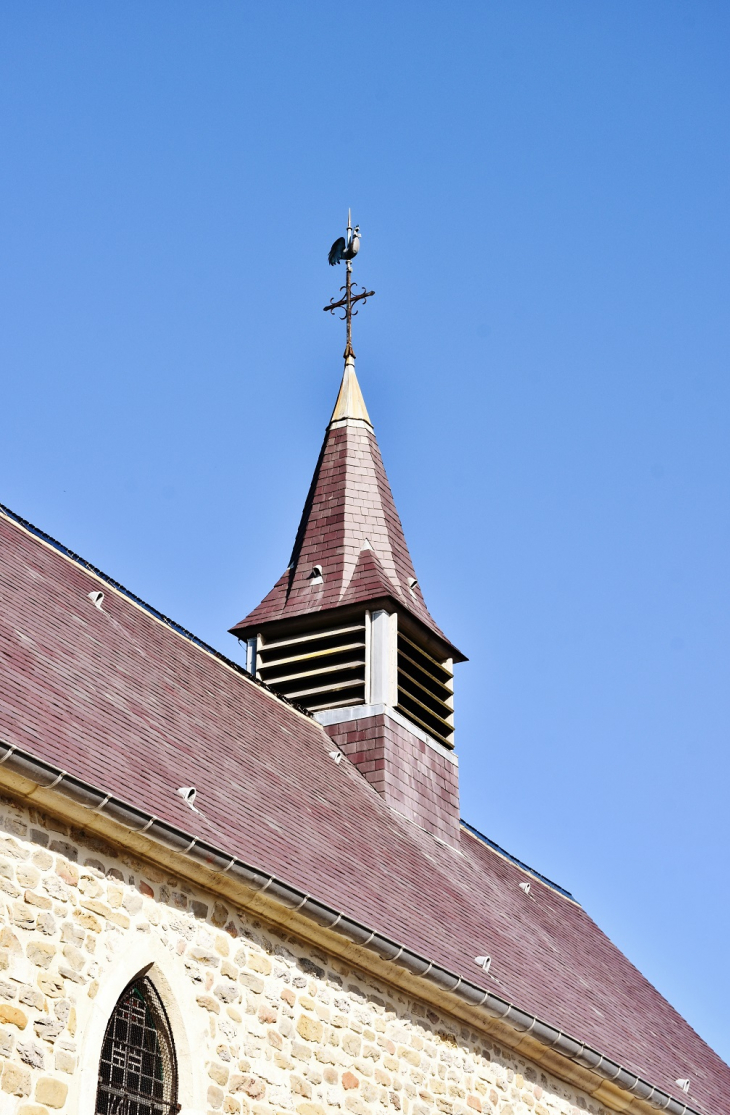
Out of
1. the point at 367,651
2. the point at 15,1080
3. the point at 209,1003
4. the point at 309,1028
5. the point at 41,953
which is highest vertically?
the point at 367,651

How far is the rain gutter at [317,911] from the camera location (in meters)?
9.28

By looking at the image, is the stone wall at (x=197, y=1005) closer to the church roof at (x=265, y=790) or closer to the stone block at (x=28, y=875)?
the stone block at (x=28, y=875)

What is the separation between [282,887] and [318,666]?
760cm

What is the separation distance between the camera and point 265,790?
13523mm

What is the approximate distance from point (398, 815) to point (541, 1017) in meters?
3.66

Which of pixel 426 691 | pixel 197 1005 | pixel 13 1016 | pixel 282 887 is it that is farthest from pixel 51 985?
pixel 426 691

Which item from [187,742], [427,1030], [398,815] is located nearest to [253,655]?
[398,815]

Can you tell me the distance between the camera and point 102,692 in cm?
1217

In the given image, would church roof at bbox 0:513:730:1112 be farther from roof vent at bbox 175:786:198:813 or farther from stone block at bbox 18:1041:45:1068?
stone block at bbox 18:1041:45:1068

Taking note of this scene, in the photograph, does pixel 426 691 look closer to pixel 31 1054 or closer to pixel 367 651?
pixel 367 651

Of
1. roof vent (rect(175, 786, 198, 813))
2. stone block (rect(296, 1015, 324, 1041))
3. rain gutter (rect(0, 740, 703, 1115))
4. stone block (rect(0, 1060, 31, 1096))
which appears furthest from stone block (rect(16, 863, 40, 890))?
stone block (rect(296, 1015, 324, 1041))

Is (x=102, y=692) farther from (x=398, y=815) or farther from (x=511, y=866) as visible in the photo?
(x=511, y=866)

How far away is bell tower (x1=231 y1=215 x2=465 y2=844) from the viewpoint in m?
17.7

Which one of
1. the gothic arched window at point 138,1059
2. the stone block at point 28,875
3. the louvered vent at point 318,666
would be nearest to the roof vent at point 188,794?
the gothic arched window at point 138,1059
